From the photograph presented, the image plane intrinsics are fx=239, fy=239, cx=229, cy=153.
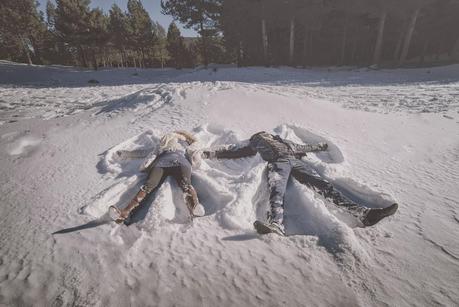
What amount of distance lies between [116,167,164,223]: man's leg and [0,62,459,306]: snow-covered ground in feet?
0.46

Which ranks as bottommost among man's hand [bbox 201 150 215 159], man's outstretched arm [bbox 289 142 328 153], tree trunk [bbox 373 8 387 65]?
man's hand [bbox 201 150 215 159]

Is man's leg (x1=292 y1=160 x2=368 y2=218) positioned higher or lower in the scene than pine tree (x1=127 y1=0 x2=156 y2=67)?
lower

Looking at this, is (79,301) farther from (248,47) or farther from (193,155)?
(248,47)

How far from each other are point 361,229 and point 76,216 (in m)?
3.39

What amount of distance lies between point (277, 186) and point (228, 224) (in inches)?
34.8

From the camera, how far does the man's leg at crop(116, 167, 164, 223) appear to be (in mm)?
2831

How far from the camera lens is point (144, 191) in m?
3.16

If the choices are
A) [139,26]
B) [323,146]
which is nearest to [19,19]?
[139,26]

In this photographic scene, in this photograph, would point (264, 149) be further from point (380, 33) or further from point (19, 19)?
point (19, 19)

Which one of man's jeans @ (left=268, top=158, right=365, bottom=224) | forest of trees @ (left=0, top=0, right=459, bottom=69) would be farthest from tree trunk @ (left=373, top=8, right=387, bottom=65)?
man's jeans @ (left=268, top=158, right=365, bottom=224)

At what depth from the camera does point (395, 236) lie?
2.57 metres

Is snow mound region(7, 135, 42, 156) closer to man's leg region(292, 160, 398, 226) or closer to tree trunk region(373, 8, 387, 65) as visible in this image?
man's leg region(292, 160, 398, 226)

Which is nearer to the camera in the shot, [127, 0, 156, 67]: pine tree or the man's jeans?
the man's jeans

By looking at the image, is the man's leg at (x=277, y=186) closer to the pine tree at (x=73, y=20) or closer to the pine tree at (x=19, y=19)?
the pine tree at (x=73, y=20)
